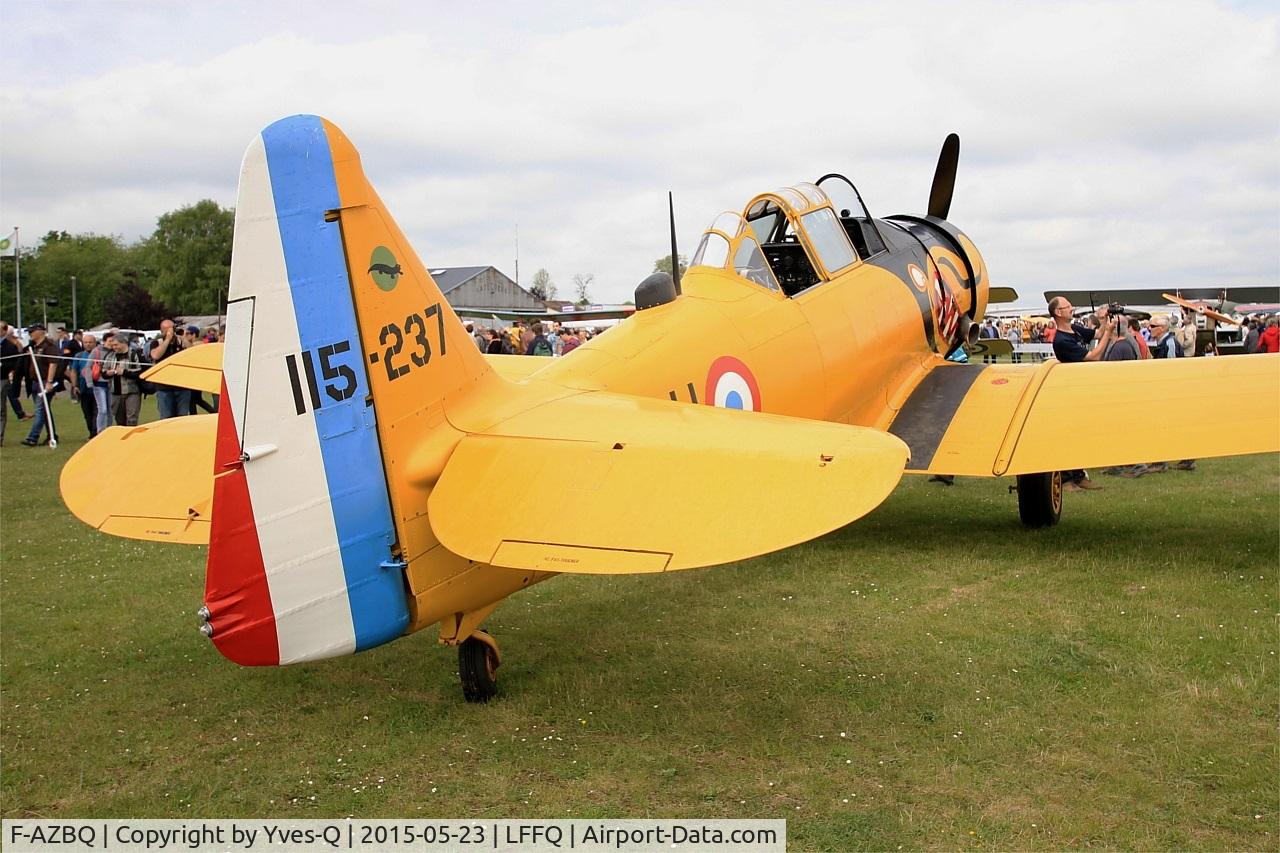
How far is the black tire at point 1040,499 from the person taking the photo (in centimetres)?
795

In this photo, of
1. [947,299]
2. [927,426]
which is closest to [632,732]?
[927,426]

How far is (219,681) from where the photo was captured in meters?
5.23

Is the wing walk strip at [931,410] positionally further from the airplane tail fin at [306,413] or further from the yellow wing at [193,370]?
the yellow wing at [193,370]

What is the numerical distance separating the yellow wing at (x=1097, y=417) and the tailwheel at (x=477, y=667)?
10.5 feet

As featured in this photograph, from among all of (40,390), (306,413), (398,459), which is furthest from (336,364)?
(40,390)

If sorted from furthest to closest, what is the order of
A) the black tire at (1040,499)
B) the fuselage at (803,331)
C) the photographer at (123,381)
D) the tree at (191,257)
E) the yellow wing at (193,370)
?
the tree at (191,257), the photographer at (123,381), the yellow wing at (193,370), the black tire at (1040,499), the fuselage at (803,331)

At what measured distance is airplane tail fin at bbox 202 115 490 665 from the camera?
367 cm

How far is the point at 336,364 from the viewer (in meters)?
3.82

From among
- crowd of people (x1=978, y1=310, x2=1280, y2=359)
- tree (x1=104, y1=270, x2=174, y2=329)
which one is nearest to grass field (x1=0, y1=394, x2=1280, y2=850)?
crowd of people (x1=978, y1=310, x2=1280, y2=359)

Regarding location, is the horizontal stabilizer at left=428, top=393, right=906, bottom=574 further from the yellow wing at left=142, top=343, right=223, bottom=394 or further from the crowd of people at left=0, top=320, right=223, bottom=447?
the crowd of people at left=0, top=320, right=223, bottom=447

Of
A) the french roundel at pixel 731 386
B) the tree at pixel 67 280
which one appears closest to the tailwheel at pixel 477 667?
the french roundel at pixel 731 386

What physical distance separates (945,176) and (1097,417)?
474 cm

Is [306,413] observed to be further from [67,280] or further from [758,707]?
[67,280]

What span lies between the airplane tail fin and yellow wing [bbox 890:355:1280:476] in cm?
393
